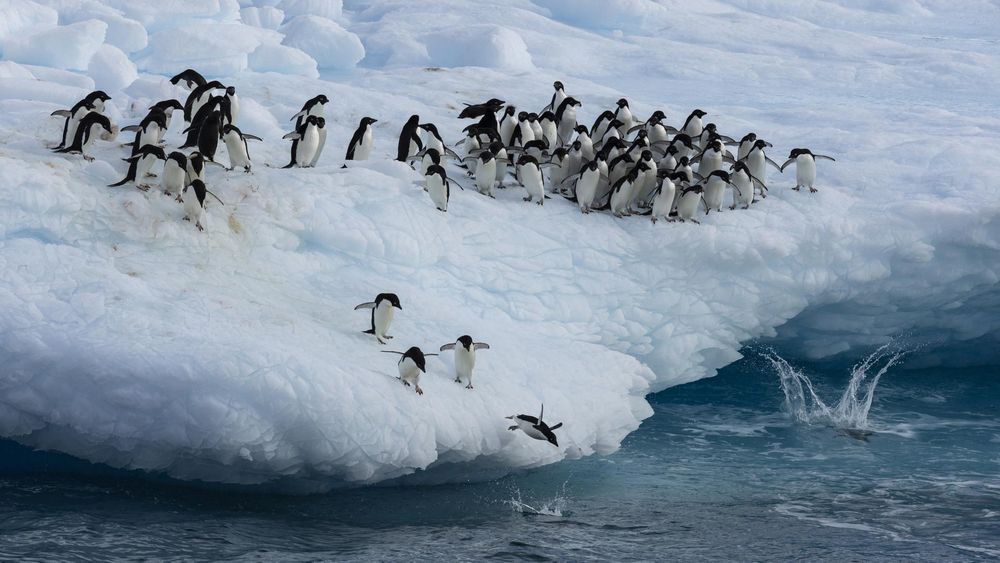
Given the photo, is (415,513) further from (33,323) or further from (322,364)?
(33,323)

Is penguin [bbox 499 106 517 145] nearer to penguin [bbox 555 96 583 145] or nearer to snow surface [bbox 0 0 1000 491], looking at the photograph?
penguin [bbox 555 96 583 145]

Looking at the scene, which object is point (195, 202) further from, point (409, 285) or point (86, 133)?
point (409, 285)

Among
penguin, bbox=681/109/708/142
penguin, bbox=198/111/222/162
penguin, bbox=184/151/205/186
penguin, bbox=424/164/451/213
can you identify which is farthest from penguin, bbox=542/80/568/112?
penguin, bbox=184/151/205/186

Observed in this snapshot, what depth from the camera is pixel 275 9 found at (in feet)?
97.7

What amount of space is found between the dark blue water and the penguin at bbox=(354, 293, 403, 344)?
4.47 feet

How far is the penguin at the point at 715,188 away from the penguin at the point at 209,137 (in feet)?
17.1

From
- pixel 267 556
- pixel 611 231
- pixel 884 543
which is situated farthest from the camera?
pixel 611 231

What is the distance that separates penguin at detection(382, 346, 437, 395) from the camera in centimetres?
848

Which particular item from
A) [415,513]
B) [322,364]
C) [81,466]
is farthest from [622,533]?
[81,466]

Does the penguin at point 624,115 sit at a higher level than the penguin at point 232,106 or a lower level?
higher

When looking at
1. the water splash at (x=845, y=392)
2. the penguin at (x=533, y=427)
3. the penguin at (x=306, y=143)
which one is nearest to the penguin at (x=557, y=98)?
the penguin at (x=306, y=143)

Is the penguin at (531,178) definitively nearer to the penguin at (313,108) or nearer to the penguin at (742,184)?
the penguin at (742,184)

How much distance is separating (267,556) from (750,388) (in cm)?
661

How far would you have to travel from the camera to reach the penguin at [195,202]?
957cm
